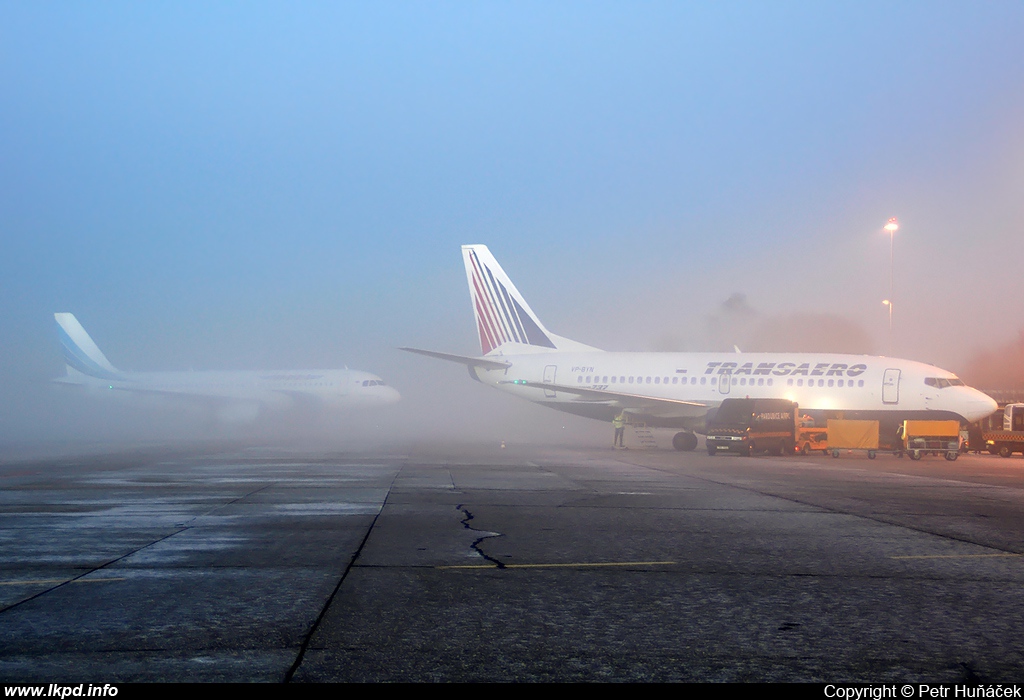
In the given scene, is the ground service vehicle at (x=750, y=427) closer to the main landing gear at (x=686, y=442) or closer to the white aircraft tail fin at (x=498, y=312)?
the main landing gear at (x=686, y=442)

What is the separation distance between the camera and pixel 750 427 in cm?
3369

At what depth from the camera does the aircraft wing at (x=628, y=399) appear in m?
39.4

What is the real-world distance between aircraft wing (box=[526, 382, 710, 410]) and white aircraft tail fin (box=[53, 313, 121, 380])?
47505 mm

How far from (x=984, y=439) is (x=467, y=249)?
89.2ft

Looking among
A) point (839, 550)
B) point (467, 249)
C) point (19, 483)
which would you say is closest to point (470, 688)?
point (839, 550)

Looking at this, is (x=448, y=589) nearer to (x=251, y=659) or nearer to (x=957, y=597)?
(x=251, y=659)

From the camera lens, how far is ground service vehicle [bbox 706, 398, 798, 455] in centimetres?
3394

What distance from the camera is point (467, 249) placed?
4825 cm

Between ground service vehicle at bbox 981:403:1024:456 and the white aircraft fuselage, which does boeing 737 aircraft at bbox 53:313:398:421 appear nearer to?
the white aircraft fuselage

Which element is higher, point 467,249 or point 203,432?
point 467,249

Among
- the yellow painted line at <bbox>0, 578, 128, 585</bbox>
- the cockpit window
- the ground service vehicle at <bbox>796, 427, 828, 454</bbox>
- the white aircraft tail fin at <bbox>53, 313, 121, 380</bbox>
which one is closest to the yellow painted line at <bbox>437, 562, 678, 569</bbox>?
the yellow painted line at <bbox>0, 578, 128, 585</bbox>

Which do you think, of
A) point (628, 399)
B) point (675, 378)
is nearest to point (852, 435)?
point (675, 378)

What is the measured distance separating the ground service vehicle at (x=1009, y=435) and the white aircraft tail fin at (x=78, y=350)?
6411 cm

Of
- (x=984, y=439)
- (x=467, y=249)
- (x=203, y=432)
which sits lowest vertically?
(x=203, y=432)
